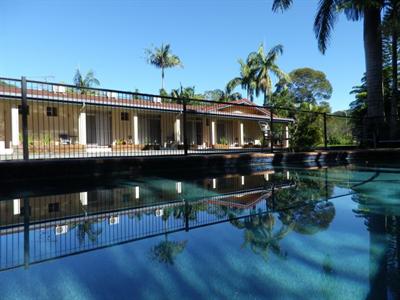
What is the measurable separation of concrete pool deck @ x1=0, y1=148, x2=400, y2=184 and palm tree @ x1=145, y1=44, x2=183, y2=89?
79.9 ft

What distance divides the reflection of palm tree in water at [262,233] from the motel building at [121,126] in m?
8.18

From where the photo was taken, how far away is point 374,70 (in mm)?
11352

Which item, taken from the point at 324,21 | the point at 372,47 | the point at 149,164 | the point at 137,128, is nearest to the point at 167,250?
the point at 149,164

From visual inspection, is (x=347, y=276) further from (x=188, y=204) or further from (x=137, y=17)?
(x=137, y=17)

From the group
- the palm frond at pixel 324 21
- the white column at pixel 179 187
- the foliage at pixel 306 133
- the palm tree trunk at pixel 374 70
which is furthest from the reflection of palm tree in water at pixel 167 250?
the palm frond at pixel 324 21

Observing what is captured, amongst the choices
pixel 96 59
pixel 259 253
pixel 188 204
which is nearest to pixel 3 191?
pixel 188 204

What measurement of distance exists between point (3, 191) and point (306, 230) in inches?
154

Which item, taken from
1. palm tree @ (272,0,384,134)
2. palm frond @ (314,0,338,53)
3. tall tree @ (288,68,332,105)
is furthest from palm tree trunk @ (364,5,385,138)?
tall tree @ (288,68,332,105)

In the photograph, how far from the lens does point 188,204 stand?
344cm

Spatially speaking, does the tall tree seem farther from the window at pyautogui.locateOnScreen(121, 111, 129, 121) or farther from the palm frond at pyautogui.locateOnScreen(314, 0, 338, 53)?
the window at pyautogui.locateOnScreen(121, 111, 129, 121)

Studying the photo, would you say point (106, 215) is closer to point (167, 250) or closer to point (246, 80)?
point (167, 250)

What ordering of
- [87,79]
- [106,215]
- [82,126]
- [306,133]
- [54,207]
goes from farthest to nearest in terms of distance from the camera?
[87,79], [82,126], [306,133], [54,207], [106,215]

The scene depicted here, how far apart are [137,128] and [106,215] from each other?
1400cm

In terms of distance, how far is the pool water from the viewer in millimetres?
1460
